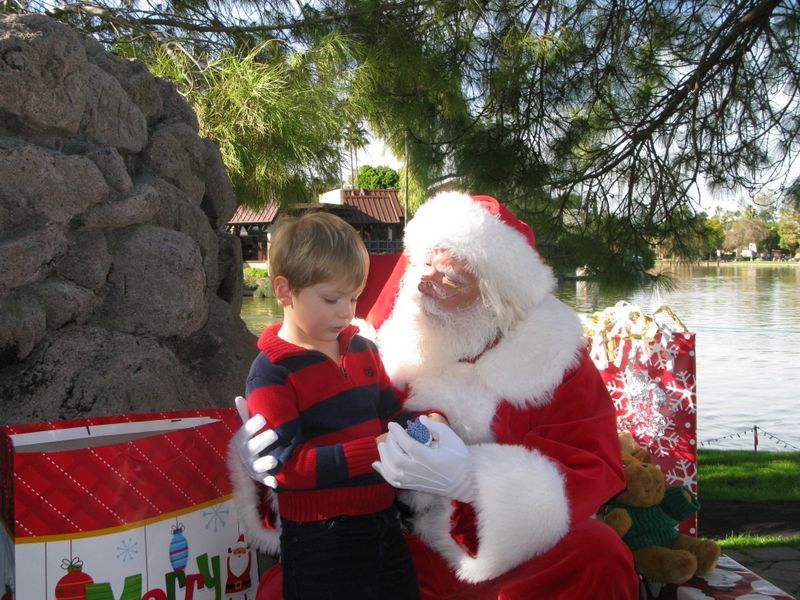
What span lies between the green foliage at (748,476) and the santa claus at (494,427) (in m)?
2.56

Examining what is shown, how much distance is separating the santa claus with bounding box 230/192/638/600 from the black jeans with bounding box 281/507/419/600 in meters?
0.13

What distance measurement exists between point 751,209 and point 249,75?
2.97m

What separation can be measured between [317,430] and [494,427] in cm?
40

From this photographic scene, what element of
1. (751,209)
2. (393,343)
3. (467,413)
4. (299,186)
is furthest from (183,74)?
(751,209)

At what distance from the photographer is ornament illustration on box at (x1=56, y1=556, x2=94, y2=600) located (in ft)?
4.39

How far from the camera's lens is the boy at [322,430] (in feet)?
4.75

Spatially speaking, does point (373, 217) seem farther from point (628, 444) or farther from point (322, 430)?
point (322, 430)

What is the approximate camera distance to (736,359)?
294 inches

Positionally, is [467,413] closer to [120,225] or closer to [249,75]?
[120,225]

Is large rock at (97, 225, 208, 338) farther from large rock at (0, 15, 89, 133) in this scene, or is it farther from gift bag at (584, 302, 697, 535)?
gift bag at (584, 302, 697, 535)

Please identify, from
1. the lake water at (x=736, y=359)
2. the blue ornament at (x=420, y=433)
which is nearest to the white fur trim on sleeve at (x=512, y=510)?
the blue ornament at (x=420, y=433)

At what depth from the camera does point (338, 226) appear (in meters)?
1.52

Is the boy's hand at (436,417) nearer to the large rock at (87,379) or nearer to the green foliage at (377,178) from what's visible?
the large rock at (87,379)

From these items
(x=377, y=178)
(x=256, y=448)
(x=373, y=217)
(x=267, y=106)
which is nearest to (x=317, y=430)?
(x=256, y=448)
